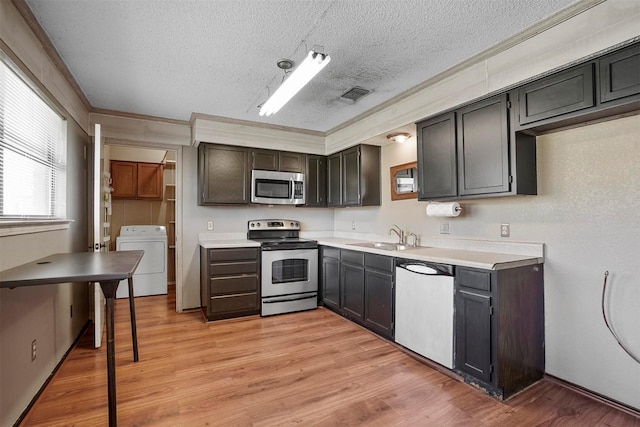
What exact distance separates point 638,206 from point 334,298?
9.27 ft

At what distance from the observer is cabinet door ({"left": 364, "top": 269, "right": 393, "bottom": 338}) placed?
296cm

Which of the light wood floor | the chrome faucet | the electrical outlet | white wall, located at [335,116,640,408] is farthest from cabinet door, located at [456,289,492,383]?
the chrome faucet

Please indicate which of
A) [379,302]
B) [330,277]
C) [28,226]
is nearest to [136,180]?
[28,226]

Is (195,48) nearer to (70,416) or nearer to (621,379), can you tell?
(70,416)

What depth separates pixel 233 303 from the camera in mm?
3646

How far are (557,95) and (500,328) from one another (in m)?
1.56

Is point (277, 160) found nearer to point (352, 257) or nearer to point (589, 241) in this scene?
point (352, 257)

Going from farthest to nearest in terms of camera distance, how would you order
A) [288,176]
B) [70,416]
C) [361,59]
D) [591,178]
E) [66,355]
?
[288,176], [66,355], [361,59], [591,178], [70,416]

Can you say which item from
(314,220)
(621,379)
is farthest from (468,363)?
(314,220)

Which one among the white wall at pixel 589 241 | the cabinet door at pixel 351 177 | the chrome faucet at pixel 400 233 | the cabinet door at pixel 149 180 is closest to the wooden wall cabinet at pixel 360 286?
the chrome faucet at pixel 400 233

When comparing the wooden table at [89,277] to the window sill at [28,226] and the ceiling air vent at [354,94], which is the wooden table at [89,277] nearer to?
the window sill at [28,226]

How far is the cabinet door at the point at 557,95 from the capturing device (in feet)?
6.15

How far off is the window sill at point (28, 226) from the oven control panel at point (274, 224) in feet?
7.00

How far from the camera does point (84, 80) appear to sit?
2.85 m
